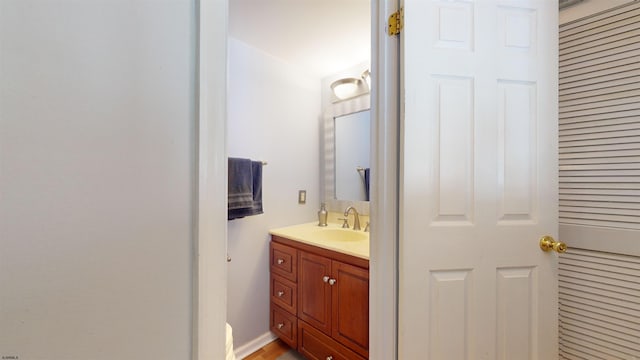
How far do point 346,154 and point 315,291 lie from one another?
1122mm

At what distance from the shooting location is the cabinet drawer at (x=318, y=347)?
1.39 m

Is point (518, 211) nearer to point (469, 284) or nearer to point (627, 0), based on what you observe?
point (469, 284)

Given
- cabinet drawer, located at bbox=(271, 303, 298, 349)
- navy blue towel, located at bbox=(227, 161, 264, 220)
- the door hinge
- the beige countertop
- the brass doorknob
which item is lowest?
cabinet drawer, located at bbox=(271, 303, 298, 349)

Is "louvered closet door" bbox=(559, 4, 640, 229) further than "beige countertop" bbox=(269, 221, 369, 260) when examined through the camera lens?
No

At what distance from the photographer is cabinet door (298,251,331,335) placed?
1484 mm

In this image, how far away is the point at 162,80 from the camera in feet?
1.27

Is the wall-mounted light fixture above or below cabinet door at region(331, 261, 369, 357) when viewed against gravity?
above

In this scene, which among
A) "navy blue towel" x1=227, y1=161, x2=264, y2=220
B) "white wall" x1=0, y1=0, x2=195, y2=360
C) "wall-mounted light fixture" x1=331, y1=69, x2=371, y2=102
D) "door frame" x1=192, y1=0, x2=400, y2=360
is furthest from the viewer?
"wall-mounted light fixture" x1=331, y1=69, x2=371, y2=102

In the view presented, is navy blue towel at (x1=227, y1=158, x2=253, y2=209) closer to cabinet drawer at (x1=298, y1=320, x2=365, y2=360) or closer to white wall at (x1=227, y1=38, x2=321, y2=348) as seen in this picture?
white wall at (x1=227, y1=38, x2=321, y2=348)

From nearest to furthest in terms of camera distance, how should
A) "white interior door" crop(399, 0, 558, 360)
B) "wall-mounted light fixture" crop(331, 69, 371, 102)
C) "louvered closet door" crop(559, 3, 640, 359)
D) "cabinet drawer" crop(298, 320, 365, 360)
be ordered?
"white interior door" crop(399, 0, 558, 360), "louvered closet door" crop(559, 3, 640, 359), "cabinet drawer" crop(298, 320, 365, 360), "wall-mounted light fixture" crop(331, 69, 371, 102)

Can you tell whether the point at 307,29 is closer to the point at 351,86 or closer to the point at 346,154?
the point at 351,86

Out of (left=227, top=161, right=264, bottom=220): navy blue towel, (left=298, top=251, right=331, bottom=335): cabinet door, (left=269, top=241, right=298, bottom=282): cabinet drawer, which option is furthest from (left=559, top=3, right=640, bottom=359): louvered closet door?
(left=227, top=161, right=264, bottom=220): navy blue towel

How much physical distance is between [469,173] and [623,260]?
0.84 metres

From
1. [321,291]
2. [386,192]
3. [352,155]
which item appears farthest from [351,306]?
[352,155]
